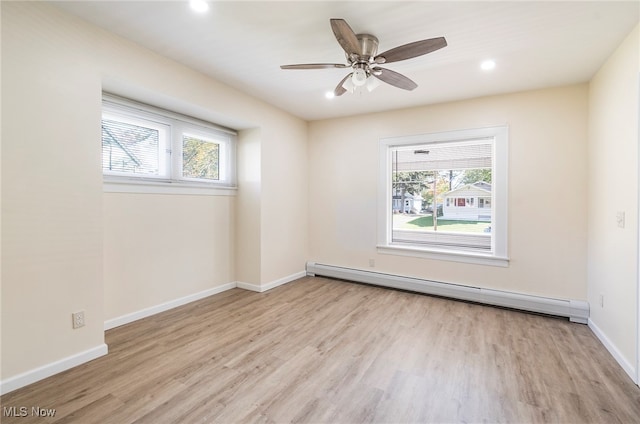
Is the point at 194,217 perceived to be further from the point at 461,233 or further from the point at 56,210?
the point at 461,233

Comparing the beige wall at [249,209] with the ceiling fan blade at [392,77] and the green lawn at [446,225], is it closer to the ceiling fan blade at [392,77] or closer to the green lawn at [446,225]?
the ceiling fan blade at [392,77]

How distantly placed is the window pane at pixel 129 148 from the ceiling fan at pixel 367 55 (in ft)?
5.94

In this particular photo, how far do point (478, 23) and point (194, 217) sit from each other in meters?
3.45

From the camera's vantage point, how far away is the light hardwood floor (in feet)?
5.66

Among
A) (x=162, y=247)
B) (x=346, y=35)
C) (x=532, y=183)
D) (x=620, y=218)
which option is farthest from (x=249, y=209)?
(x=620, y=218)

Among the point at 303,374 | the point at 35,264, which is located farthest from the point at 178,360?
the point at 35,264

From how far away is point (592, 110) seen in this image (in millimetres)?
2986

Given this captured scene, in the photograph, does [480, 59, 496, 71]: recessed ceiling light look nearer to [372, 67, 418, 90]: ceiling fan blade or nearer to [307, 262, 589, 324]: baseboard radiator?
[372, 67, 418, 90]: ceiling fan blade

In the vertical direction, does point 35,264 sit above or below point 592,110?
below

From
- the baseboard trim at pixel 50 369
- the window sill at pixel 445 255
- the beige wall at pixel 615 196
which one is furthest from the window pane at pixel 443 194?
the baseboard trim at pixel 50 369

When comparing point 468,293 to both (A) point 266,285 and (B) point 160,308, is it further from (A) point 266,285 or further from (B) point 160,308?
(B) point 160,308

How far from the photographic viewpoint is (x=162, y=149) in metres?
3.30
